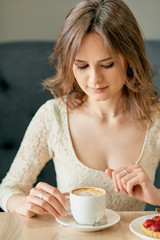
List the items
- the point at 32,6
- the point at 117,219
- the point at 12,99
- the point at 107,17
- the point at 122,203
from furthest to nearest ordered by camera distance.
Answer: the point at 32,6, the point at 12,99, the point at 122,203, the point at 107,17, the point at 117,219

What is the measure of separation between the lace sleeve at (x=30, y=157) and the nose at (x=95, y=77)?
0.33 meters

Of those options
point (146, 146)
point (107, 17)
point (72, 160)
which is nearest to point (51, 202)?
point (72, 160)

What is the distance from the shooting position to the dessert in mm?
835

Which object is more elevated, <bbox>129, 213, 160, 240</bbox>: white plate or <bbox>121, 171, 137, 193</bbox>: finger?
<bbox>121, 171, 137, 193</bbox>: finger

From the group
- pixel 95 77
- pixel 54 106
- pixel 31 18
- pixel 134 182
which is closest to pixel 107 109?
pixel 54 106

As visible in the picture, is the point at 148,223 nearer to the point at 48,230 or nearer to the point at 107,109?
the point at 48,230

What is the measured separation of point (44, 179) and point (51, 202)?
0.71m

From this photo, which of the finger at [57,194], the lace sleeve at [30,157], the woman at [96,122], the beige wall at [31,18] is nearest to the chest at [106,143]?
the woman at [96,122]

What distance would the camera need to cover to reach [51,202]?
987 mm

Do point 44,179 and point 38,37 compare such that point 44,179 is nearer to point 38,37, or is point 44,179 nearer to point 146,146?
point 146,146

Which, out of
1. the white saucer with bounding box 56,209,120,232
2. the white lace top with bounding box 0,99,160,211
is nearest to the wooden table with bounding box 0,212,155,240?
the white saucer with bounding box 56,209,120,232

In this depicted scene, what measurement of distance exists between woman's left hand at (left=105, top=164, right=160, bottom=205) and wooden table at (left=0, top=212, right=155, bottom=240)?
0.08 metres

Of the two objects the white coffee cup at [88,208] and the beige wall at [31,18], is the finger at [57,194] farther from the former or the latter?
the beige wall at [31,18]

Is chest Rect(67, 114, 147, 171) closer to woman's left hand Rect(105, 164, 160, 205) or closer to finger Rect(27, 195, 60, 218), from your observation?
woman's left hand Rect(105, 164, 160, 205)
